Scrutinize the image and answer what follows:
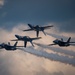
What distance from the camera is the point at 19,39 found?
599 feet

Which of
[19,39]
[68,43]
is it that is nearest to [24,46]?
[19,39]

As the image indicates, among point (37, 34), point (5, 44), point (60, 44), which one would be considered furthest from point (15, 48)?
point (60, 44)

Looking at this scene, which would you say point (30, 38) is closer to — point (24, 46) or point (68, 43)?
point (24, 46)

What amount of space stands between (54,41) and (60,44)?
Result: 22.6 feet

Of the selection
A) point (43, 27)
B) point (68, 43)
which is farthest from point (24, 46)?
point (68, 43)

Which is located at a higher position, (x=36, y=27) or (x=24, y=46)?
(x=36, y=27)

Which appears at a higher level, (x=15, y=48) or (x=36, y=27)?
(x=36, y=27)

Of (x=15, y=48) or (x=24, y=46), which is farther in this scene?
(x=15, y=48)

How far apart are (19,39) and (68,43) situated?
3781cm

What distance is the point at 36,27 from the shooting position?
17762 cm

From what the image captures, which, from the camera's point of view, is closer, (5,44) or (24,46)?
(24,46)

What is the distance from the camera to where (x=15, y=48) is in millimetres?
194125

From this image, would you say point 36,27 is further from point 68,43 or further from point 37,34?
point 68,43

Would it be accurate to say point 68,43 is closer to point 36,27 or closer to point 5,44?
point 36,27
